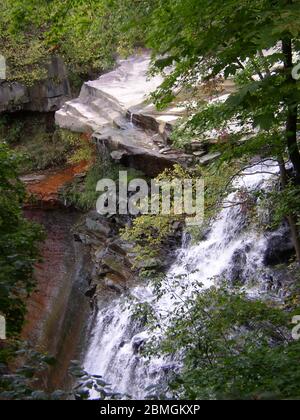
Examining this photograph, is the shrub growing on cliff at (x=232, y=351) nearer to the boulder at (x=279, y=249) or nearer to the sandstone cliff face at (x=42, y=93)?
the boulder at (x=279, y=249)

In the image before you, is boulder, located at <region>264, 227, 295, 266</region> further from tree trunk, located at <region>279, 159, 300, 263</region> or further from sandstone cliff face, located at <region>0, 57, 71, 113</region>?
sandstone cliff face, located at <region>0, 57, 71, 113</region>

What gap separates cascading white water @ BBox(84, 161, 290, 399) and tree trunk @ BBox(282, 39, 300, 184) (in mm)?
3406

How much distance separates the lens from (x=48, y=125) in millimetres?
23641

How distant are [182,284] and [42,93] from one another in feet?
49.6

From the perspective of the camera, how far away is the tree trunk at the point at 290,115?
4.91 meters

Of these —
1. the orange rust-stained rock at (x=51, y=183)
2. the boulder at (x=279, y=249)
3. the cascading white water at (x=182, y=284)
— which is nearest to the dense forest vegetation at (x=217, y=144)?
the boulder at (x=279, y=249)

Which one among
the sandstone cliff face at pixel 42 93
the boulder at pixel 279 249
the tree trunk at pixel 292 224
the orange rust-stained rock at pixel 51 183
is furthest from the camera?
the sandstone cliff face at pixel 42 93

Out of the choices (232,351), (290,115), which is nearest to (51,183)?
(232,351)

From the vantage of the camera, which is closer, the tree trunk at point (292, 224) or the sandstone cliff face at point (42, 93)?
the tree trunk at point (292, 224)

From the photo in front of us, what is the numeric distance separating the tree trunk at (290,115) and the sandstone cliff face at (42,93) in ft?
57.6

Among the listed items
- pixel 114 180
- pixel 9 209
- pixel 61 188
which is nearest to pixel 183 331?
pixel 9 209

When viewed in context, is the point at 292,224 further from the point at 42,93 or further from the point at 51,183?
the point at 42,93

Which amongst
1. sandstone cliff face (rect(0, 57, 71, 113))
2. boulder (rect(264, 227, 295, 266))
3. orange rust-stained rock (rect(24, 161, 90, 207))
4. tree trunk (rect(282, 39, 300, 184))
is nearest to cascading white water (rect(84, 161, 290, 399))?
boulder (rect(264, 227, 295, 266))

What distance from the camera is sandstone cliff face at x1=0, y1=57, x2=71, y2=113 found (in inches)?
872
